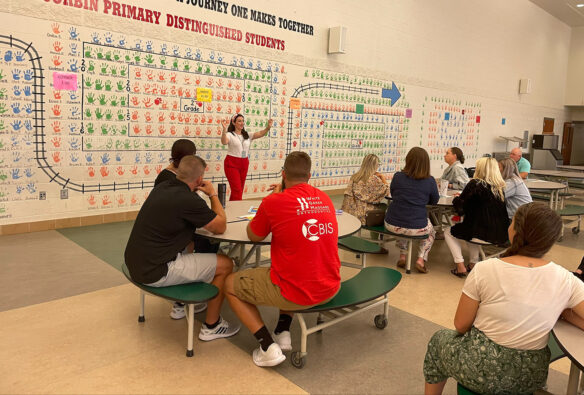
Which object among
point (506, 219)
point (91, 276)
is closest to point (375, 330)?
point (506, 219)

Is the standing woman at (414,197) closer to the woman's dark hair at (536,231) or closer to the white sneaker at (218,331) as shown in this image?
the white sneaker at (218,331)

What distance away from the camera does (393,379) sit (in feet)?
8.43

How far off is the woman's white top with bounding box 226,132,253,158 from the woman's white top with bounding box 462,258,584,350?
504cm

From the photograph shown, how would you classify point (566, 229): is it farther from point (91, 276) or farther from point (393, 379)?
point (91, 276)

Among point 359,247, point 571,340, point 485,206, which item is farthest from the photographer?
point 485,206

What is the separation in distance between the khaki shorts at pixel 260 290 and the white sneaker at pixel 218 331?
39 cm

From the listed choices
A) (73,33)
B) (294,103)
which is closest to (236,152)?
(294,103)

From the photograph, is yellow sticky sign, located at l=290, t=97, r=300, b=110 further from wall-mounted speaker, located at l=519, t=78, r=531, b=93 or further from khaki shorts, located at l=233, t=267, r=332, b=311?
wall-mounted speaker, located at l=519, t=78, r=531, b=93

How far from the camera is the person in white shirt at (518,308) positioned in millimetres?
1781

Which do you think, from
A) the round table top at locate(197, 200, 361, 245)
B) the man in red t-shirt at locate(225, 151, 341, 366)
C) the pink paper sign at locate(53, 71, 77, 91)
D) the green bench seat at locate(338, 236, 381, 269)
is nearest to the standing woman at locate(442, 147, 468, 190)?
the green bench seat at locate(338, 236, 381, 269)

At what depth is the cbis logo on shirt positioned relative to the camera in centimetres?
251

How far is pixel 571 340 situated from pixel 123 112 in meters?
5.49

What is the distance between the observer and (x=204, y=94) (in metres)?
6.60

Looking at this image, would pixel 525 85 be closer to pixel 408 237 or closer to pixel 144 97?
pixel 408 237
